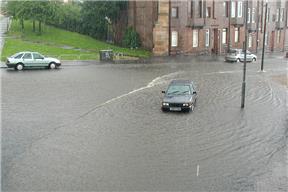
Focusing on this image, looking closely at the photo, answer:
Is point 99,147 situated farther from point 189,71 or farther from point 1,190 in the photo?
point 189,71

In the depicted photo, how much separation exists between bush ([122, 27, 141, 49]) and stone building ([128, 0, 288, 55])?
0.70 metres

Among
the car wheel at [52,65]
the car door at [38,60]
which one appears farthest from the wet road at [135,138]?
the car wheel at [52,65]

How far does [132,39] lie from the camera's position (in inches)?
2285

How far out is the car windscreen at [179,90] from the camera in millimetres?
23942

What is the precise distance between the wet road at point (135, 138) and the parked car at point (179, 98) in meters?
0.55

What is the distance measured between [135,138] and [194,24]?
4089 centimetres

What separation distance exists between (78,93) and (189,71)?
1526 cm

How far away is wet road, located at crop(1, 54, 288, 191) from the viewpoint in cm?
1312

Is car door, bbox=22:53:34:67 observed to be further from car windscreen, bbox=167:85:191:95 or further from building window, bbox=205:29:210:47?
building window, bbox=205:29:210:47

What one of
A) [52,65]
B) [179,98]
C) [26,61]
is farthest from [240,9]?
[179,98]

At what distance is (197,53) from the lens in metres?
58.6

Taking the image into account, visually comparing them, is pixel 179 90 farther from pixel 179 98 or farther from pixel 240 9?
pixel 240 9

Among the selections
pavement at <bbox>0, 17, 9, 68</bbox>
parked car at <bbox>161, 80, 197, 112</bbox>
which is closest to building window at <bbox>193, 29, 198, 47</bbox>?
pavement at <bbox>0, 17, 9, 68</bbox>

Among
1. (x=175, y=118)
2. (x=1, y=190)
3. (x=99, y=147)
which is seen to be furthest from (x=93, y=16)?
(x=1, y=190)
